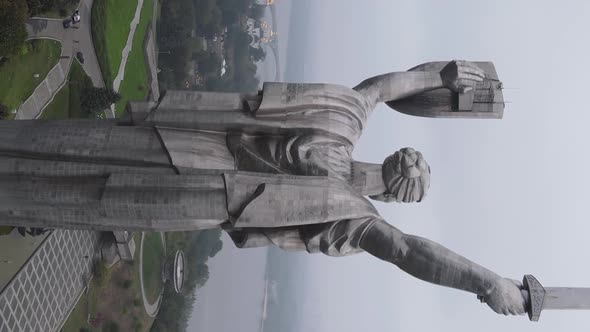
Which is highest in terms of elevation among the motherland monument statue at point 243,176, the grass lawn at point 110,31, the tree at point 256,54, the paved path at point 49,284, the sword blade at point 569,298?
the tree at point 256,54

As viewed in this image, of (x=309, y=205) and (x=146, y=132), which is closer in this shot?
(x=309, y=205)

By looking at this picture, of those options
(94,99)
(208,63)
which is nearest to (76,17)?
(94,99)

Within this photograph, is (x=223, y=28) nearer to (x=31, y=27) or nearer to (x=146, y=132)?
(x=31, y=27)

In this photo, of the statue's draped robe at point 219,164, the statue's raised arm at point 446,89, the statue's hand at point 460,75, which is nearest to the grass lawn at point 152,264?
the statue's draped robe at point 219,164

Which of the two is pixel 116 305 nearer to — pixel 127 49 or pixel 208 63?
pixel 127 49

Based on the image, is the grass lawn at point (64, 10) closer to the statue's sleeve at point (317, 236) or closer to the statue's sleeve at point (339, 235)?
the statue's sleeve at point (317, 236)

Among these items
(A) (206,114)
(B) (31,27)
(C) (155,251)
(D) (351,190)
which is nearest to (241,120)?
(A) (206,114)
